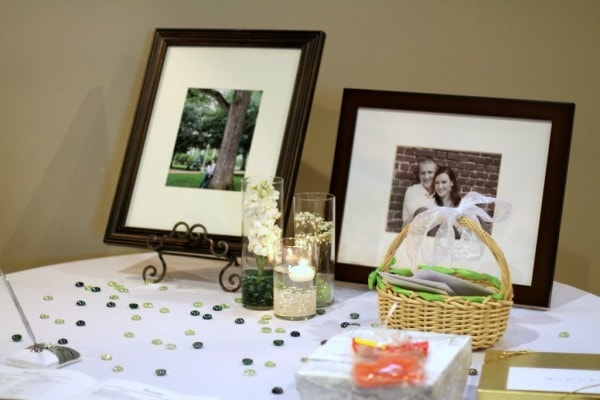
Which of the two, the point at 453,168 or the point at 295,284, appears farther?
the point at 453,168

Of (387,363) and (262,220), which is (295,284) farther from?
(387,363)

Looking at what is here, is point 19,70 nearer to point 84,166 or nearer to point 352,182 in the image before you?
point 84,166

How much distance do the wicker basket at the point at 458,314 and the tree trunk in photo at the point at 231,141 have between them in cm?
52

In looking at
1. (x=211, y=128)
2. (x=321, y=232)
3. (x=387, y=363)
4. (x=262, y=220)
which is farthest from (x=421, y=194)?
(x=387, y=363)

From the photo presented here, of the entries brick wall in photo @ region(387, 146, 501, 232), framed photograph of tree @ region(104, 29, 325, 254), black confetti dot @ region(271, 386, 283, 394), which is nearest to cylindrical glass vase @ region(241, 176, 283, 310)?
framed photograph of tree @ region(104, 29, 325, 254)

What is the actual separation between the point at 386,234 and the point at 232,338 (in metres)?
0.43

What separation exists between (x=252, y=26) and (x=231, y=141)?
370 mm

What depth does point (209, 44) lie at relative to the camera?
1882mm

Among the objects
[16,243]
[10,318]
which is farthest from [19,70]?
[10,318]

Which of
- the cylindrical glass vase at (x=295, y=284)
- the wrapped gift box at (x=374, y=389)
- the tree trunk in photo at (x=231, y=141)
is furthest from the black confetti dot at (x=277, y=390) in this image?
the tree trunk in photo at (x=231, y=141)

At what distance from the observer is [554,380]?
1.15 metres

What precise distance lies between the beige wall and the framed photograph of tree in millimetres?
218

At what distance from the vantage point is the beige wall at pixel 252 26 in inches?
73.2

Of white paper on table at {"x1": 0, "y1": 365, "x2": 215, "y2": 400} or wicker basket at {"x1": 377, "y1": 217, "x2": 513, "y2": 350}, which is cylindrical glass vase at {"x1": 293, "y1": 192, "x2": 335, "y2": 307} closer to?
wicker basket at {"x1": 377, "y1": 217, "x2": 513, "y2": 350}
